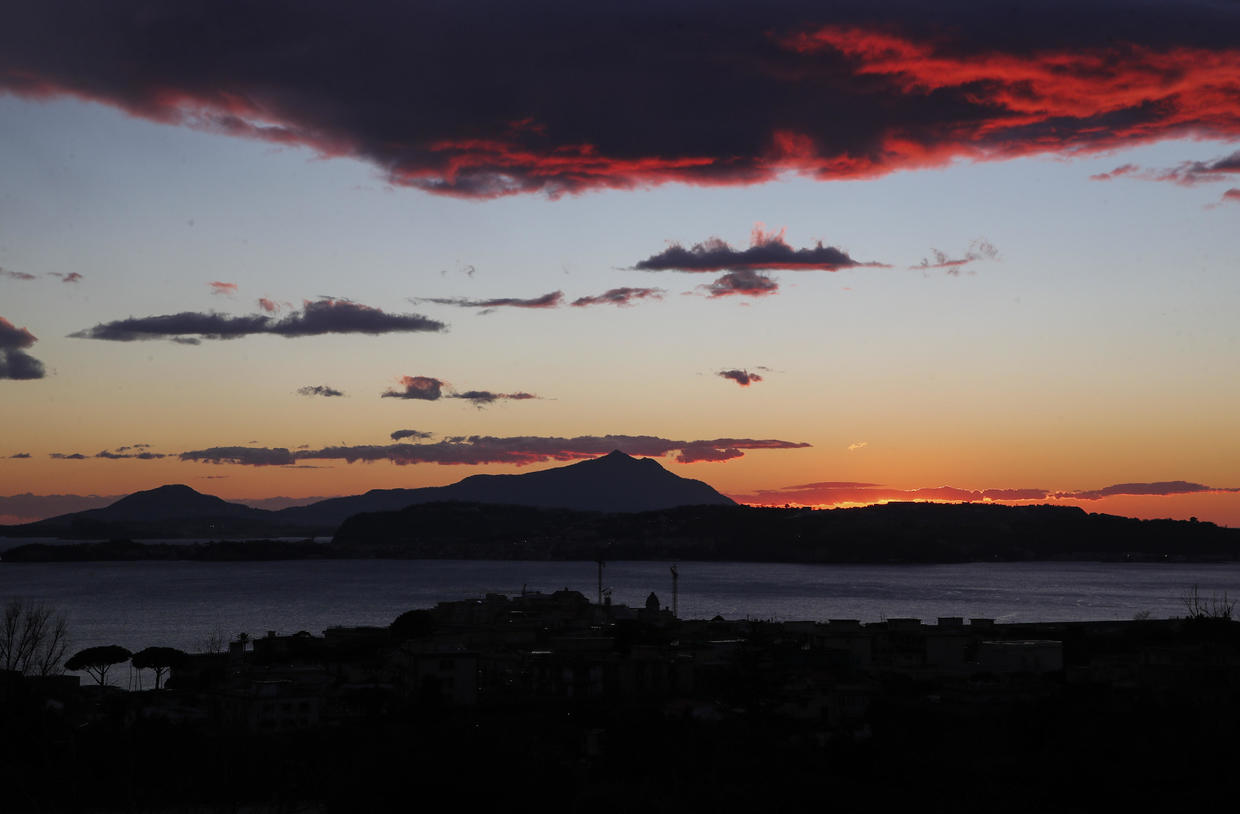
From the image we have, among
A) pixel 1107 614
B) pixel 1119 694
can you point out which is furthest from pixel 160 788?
pixel 1107 614

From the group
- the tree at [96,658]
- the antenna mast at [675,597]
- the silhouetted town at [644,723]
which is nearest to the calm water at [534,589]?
the antenna mast at [675,597]

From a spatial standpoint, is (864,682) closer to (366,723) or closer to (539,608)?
(366,723)

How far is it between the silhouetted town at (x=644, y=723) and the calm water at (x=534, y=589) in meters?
26.1

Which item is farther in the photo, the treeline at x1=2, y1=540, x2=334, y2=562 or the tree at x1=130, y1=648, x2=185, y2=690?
the treeline at x1=2, y1=540, x2=334, y2=562

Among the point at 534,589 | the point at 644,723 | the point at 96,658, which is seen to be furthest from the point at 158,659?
the point at 534,589

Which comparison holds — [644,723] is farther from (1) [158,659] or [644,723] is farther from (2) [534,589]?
(2) [534,589]

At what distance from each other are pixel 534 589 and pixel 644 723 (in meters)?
90.6

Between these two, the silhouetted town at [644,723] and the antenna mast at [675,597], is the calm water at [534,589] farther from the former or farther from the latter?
the silhouetted town at [644,723]

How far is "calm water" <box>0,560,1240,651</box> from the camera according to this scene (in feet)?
260

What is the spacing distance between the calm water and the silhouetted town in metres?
26.1

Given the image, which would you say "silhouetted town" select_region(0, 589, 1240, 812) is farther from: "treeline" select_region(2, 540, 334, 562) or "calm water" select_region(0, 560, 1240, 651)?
"treeline" select_region(2, 540, 334, 562)

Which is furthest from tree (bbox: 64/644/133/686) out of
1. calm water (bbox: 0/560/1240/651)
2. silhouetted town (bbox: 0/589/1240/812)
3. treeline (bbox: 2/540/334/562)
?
treeline (bbox: 2/540/334/562)

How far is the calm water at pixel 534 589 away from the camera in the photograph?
79.2 m

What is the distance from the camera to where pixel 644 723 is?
26625 millimetres
